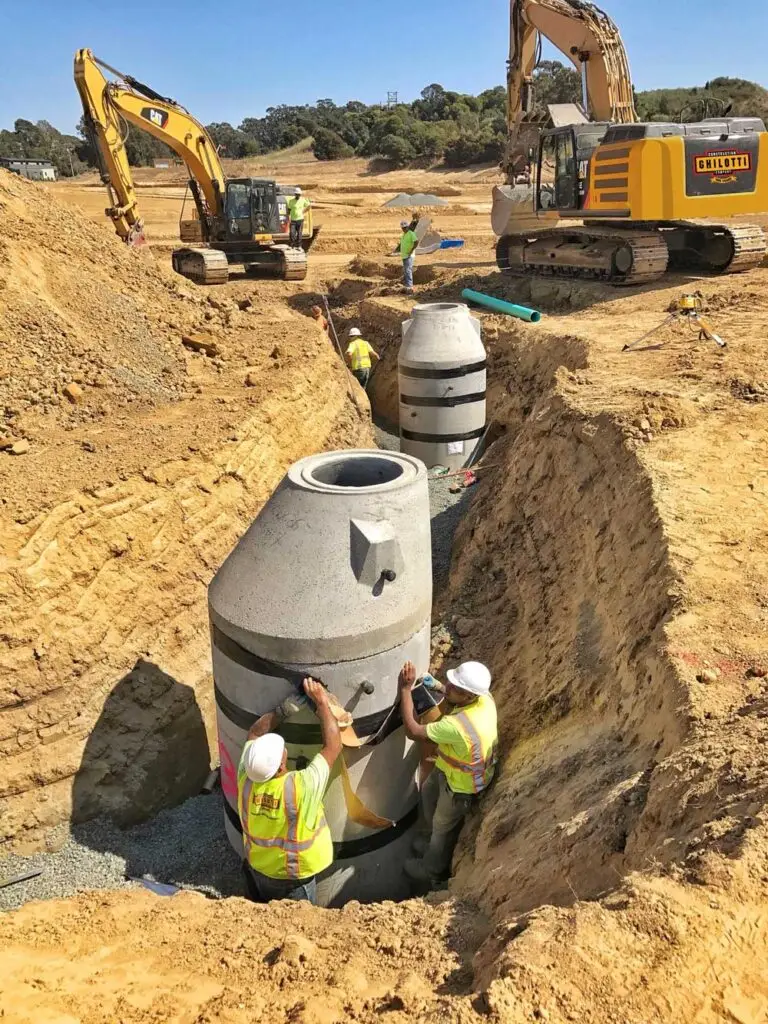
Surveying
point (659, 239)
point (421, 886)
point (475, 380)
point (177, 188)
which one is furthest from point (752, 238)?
point (177, 188)

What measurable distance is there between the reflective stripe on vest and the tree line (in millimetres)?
27394

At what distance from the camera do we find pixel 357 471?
5574 mm

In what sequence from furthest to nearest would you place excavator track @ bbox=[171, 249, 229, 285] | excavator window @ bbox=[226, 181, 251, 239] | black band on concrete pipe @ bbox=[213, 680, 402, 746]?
excavator window @ bbox=[226, 181, 251, 239]
excavator track @ bbox=[171, 249, 229, 285]
black band on concrete pipe @ bbox=[213, 680, 402, 746]

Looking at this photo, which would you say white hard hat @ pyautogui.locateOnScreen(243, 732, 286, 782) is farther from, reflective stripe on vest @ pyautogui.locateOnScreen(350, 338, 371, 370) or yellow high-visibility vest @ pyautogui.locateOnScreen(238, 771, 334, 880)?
reflective stripe on vest @ pyautogui.locateOnScreen(350, 338, 371, 370)

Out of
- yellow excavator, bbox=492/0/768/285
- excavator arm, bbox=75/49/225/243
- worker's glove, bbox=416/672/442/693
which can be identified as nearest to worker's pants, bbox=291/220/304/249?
excavator arm, bbox=75/49/225/243

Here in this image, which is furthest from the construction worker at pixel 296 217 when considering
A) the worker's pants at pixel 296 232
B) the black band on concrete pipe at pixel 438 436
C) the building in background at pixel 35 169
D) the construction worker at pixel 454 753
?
the building in background at pixel 35 169

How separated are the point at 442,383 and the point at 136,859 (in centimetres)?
726

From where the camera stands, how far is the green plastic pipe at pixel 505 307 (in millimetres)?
13727

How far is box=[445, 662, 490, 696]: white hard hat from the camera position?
15.9 ft

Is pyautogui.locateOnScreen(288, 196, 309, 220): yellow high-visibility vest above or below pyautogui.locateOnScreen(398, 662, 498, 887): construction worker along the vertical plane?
above

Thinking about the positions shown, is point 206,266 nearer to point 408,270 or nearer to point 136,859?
point 408,270

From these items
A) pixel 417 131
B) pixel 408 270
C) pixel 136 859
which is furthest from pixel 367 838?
pixel 417 131

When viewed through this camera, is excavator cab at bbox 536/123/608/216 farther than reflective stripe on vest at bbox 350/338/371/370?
Yes

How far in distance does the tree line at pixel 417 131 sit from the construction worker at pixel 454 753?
3666 centimetres
